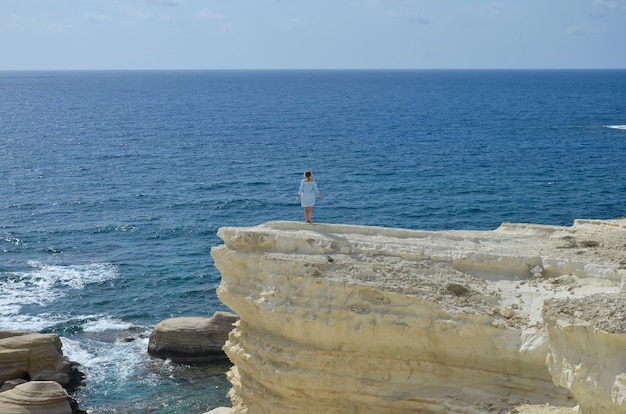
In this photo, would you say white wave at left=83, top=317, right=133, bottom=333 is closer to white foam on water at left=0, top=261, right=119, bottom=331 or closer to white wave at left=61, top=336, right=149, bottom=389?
white wave at left=61, top=336, right=149, bottom=389

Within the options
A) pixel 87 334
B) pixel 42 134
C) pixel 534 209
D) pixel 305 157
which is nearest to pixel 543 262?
pixel 87 334

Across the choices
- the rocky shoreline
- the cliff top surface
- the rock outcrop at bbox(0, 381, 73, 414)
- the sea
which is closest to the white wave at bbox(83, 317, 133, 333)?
the sea

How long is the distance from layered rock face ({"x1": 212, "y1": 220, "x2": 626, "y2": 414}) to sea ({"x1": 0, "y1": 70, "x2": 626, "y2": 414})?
11582 mm

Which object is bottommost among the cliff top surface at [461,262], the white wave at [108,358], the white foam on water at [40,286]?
the white wave at [108,358]

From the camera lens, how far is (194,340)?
3503cm

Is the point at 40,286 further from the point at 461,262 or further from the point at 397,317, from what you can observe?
the point at 461,262

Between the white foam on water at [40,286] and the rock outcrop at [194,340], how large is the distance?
7.48 metres

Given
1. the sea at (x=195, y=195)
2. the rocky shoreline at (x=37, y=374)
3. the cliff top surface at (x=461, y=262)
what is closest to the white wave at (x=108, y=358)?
the sea at (x=195, y=195)

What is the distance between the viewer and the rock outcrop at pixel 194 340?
114 feet

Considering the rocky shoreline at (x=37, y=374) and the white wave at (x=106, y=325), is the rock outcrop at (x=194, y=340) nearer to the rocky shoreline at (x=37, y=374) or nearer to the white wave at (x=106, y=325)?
the rocky shoreline at (x=37, y=374)

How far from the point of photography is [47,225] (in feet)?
184

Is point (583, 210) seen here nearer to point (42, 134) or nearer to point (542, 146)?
point (542, 146)

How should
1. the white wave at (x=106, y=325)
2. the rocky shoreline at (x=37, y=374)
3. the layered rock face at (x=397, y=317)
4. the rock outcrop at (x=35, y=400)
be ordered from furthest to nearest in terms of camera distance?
the white wave at (x=106, y=325) → the rocky shoreline at (x=37, y=374) → the rock outcrop at (x=35, y=400) → the layered rock face at (x=397, y=317)

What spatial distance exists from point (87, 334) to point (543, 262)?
996 inches
